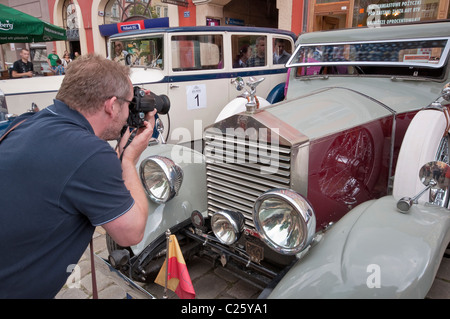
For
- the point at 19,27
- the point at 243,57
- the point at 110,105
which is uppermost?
the point at 19,27

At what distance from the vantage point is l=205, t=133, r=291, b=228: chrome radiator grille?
179 centimetres

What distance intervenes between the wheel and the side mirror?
0.75ft

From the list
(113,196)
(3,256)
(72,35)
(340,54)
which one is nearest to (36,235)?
(3,256)

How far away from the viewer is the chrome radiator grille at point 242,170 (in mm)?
1795

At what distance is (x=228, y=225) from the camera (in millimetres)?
1865

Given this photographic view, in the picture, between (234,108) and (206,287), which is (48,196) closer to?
(206,287)

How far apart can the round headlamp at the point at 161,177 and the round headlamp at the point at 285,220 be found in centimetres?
74

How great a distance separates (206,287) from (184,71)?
3764 mm

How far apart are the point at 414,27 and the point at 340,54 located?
0.58 m

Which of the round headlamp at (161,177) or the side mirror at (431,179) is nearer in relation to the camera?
the side mirror at (431,179)

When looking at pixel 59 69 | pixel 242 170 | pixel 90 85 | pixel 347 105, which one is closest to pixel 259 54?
pixel 347 105

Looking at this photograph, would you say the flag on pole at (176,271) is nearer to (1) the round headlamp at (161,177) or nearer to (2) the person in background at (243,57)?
(1) the round headlamp at (161,177)

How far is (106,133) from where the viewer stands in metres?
1.47

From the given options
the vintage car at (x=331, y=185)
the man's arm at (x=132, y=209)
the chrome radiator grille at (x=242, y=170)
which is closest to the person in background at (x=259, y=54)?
the vintage car at (x=331, y=185)
